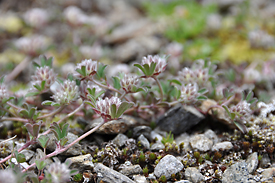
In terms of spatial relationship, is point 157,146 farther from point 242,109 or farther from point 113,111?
point 242,109

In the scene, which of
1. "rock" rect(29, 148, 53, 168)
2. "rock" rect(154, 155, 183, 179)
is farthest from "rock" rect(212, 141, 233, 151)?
"rock" rect(29, 148, 53, 168)

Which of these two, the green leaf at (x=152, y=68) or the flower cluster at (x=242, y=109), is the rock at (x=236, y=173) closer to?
the flower cluster at (x=242, y=109)

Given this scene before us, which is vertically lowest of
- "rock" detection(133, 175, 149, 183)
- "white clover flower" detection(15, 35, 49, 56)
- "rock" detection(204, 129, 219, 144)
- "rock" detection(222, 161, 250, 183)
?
"rock" detection(133, 175, 149, 183)

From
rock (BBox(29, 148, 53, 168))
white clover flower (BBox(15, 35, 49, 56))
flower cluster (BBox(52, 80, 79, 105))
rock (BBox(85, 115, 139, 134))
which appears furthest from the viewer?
white clover flower (BBox(15, 35, 49, 56))

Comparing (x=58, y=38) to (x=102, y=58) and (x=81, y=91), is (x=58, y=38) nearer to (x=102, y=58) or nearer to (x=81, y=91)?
(x=102, y=58)

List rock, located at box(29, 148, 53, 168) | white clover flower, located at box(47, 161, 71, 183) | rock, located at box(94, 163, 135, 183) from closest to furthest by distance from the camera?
white clover flower, located at box(47, 161, 71, 183) < rock, located at box(94, 163, 135, 183) < rock, located at box(29, 148, 53, 168)

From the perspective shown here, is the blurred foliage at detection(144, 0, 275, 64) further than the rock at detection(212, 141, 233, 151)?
Yes

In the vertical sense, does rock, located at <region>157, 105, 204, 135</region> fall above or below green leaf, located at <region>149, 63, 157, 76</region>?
below

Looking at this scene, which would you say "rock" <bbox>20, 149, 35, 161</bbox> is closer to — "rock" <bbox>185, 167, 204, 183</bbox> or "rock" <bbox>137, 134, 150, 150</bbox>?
"rock" <bbox>137, 134, 150, 150</bbox>

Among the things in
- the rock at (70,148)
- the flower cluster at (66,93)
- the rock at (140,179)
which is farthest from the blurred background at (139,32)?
the rock at (140,179)
